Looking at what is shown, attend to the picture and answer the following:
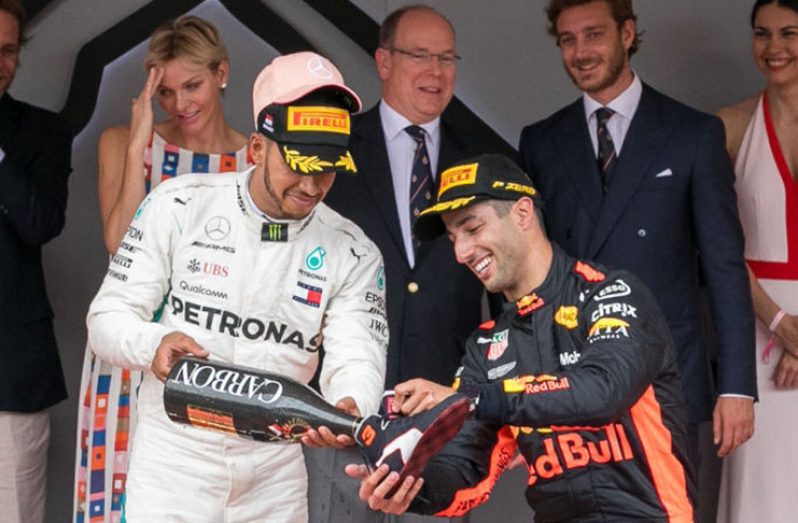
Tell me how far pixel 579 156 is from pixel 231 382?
1.60 metres

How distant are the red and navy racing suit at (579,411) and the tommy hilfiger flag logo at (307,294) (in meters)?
0.35

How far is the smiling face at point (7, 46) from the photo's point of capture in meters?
4.13

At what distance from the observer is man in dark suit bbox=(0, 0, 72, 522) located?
13.5 ft

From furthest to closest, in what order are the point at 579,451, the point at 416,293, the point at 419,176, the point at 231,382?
the point at 419,176
the point at 416,293
the point at 579,451
the point at 231,382

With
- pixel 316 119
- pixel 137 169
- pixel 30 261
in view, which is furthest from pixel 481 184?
pixel 30 261

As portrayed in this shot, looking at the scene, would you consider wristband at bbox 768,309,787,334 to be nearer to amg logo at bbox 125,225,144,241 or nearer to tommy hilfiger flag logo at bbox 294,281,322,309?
tommy hilfiger flag logo at bbox 294,281,322,309

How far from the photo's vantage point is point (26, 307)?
417 centimetres

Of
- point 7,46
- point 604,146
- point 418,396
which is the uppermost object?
point 7,46

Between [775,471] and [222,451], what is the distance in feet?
6.56

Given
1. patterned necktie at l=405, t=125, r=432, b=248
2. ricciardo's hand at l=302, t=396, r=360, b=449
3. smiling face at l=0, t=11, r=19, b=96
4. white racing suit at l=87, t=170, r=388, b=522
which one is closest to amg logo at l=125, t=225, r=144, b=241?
white racing suit at l=87, t=170, r=388, b=522

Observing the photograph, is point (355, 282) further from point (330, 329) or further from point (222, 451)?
point (222, 451)

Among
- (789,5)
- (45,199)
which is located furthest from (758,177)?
(45,199)

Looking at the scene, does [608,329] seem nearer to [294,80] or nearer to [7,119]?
[294,80]

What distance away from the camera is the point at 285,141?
9.87 feet
